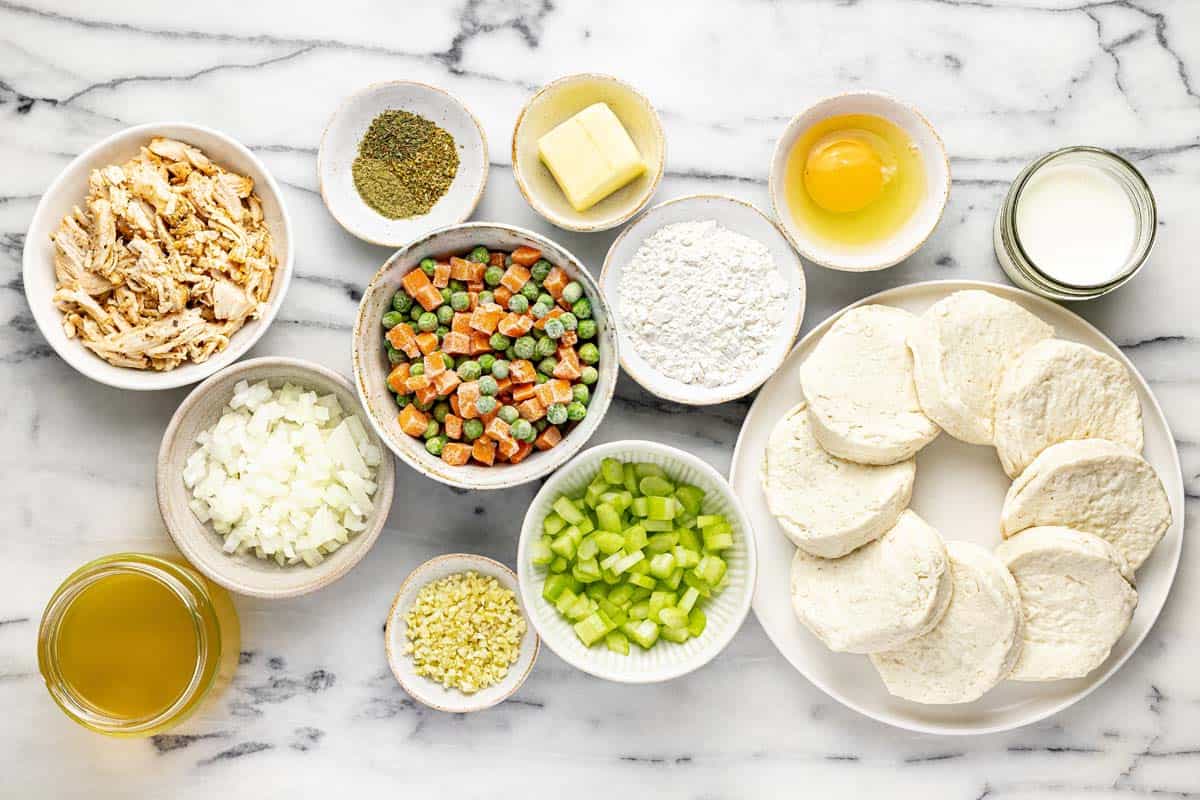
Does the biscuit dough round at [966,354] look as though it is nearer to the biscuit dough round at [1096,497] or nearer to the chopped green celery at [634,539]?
the biscuit dough round at [1096,497]

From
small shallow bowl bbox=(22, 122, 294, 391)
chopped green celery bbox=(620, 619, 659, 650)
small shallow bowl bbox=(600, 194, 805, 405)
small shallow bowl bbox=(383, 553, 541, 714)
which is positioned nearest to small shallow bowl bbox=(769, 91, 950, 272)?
small shallow bowl bbox=(600, 194, 805, 405)

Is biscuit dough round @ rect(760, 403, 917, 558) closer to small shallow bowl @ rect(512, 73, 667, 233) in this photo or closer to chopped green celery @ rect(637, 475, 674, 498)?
chopped green celery @ rect(637, 475, 674, 498)

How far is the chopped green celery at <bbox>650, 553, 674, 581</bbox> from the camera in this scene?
7.30 feet

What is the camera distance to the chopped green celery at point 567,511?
2.23 m

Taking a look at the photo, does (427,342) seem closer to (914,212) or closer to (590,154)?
(590,154)

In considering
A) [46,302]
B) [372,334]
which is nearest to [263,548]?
[372,334]

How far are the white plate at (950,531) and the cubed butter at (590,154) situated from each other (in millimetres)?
636

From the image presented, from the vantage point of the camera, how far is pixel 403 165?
2.38 m

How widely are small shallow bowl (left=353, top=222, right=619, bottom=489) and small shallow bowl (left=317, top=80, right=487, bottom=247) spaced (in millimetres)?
206

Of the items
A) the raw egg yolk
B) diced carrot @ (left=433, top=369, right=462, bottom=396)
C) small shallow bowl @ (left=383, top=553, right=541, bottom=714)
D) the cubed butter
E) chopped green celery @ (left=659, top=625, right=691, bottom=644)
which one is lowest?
small shallow bowl @ (left=383, top=553, right=541, bottom=714)

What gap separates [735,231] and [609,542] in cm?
85

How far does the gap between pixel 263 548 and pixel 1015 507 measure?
70.8 inches

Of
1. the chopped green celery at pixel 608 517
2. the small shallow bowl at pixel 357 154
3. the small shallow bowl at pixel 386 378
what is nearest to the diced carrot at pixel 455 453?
the small shallow bowl at pixel 386 378

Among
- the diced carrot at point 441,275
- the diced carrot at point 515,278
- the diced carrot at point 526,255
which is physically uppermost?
the diced carrot at point 526,255
